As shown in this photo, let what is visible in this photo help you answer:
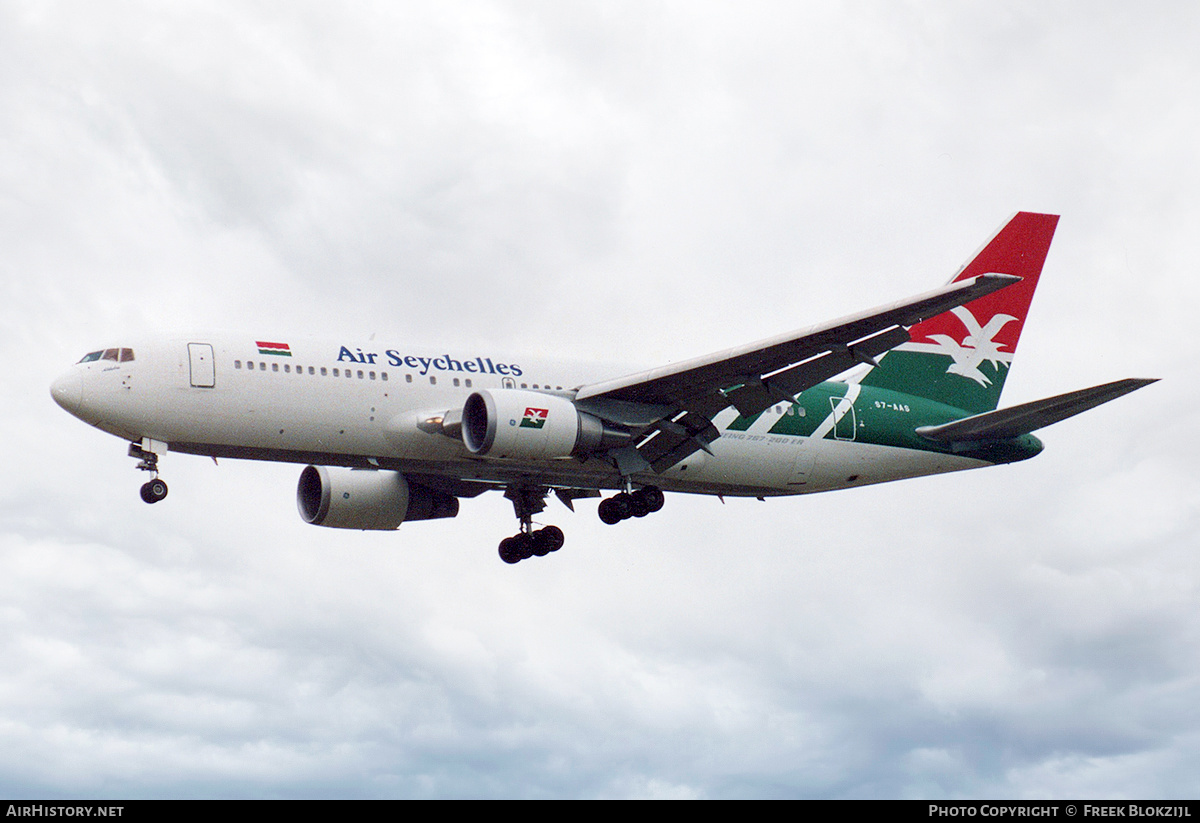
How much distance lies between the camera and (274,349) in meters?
A: 31.6

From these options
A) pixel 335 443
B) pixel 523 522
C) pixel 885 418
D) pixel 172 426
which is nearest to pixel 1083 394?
pixel 885 418

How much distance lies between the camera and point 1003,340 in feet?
134

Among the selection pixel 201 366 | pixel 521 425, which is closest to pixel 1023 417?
pixel 521 425

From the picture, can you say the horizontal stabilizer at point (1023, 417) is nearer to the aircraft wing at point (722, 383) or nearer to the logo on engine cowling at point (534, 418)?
the aircraft wing at point (722, 383)

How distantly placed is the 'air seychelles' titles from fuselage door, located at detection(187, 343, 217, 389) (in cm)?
287

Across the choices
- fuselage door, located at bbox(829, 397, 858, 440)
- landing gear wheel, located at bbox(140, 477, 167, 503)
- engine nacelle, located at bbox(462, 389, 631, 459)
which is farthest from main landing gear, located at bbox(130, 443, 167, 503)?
fuselage door, located at bbox(829, 397, 858, 440)

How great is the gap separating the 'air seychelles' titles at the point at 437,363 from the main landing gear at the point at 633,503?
434 cm

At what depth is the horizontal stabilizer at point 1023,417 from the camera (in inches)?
1287

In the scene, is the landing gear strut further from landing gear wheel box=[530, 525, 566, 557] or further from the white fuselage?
the white fuselage

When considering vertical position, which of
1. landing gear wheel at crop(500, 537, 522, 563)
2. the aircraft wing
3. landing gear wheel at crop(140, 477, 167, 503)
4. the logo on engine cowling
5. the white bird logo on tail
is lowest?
landing gear wheel at crop(140, 477, 167, 503)

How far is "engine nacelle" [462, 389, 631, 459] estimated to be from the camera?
102 feet

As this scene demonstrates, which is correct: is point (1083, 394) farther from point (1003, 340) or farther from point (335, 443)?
point (335, 443)

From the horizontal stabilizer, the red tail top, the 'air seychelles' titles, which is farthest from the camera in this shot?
the red tail top
